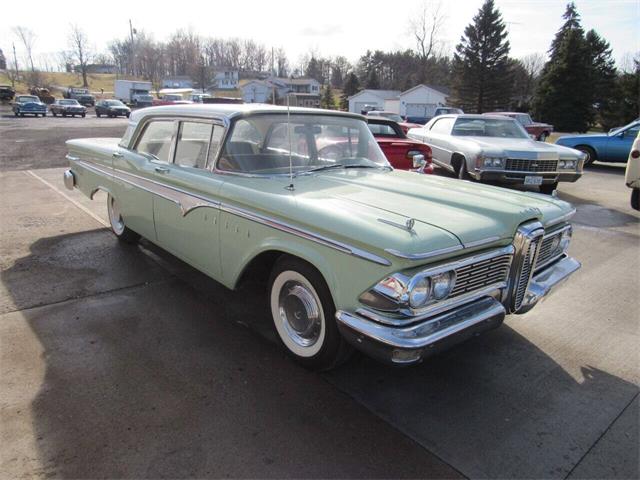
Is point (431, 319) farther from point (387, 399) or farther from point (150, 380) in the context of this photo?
point (150, 380)

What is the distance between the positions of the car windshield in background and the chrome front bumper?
7.53 m

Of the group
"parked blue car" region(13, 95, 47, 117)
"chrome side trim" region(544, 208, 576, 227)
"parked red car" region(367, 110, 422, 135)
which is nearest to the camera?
"chrome side trim" region(544, 208, 576, 227)

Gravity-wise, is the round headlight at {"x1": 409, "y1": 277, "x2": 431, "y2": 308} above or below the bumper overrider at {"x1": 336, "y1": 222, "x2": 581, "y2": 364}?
above

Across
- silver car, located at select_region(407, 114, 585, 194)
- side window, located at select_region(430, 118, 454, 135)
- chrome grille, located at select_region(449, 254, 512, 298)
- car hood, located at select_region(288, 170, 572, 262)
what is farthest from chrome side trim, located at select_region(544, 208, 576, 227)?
side window, located at select_region(430, 118, 454, 135)

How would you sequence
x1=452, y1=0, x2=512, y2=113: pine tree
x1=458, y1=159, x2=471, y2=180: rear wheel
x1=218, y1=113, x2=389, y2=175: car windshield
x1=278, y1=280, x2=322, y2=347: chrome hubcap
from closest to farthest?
x1=278, y1=280, x2=322, y2=347: chrome hubcap → x1=218, y1=113, x2=389, y2=175: car windshield → x1=458, y1=159, x2=471, y2=180: rear wheel → x1=452, y1=0, x2=512, y2=113: pine tree

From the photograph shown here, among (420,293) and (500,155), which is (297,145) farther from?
(500,155)

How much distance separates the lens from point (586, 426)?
8.22 ft

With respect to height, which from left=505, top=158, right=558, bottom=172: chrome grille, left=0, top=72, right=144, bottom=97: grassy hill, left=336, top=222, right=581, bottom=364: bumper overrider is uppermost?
left=0, top=72, right=144, bottom=97: grassy hill

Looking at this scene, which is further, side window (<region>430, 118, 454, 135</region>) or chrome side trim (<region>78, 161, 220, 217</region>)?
side window (<region>430, 118, 454, 135</region>)

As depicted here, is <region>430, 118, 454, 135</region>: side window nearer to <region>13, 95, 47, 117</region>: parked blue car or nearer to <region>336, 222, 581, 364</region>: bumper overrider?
<region>336, 222, 581, 364</region>: bumper overrider

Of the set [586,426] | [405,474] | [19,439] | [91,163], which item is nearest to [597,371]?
[586,426]

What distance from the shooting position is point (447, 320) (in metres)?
2.41

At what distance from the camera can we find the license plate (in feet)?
26.0

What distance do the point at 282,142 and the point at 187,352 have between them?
5.84 feet
